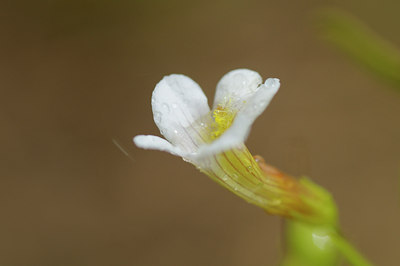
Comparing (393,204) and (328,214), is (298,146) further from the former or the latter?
(393,204)

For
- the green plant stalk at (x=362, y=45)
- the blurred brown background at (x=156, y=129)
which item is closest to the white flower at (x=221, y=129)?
the green plant stalk at (x=362, y=45)

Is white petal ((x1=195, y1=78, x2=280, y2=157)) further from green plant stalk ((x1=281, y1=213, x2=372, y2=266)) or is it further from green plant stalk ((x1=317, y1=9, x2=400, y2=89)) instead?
green plant stalk ((x1=317, y1=9, x2=400, y2=89))

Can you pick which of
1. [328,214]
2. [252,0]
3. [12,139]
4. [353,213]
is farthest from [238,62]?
[328,214]

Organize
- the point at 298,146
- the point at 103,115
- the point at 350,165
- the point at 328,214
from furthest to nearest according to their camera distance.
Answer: the point at 103,115
the point at 350,165
the point at 298,146
the point at 328,214

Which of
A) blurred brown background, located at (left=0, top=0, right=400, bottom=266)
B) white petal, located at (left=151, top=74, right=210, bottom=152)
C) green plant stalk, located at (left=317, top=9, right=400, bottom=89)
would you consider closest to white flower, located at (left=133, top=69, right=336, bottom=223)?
white petal, located at (left=151, top=74, right=210, bottom=152)

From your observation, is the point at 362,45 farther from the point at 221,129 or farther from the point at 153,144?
the point at 153,144

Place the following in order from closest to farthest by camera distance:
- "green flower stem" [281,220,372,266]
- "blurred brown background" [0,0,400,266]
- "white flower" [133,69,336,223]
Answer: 1. "white flower" [133,69,336,223]
2. "green flower stem" [281,220,372,266]
3. "blurred brown background" [0,0,400,266]
